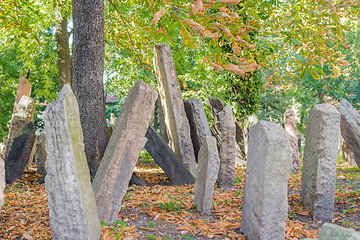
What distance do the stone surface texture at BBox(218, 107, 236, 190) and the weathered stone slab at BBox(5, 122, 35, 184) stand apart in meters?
3.88

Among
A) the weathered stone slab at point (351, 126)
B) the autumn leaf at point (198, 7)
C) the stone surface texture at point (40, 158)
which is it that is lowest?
the stone surface texture at point (40, 158)

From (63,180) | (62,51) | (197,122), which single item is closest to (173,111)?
(197,122)

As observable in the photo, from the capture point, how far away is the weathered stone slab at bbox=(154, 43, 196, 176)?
257 inches

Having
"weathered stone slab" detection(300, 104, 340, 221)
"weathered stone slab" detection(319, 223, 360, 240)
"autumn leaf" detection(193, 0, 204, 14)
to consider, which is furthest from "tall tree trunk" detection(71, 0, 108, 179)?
"weathered stone slab" detection(319, 223, 360, 240)

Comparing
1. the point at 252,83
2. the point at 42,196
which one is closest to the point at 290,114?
the point at 252,83

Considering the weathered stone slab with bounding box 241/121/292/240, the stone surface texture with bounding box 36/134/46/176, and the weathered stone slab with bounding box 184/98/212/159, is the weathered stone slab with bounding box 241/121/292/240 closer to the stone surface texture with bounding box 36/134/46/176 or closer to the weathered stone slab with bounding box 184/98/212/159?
the weathered stone slab with bounding box 184/98/212/159

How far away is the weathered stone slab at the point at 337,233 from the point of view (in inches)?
44.4

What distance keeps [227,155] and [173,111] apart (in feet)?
4.93

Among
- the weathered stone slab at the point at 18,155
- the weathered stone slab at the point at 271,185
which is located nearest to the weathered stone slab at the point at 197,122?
the weathered stone slab at the point at 18,155

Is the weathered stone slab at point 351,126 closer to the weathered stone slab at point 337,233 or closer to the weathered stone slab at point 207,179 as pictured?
the weathered stone slab at point 207,179

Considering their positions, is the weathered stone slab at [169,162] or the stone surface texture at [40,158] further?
the stone surface texture at [40,158]

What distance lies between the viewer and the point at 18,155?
6469 mm

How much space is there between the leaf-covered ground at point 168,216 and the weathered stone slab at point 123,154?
0.26 meters

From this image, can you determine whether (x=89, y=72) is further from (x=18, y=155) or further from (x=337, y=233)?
(x=337, y=233)
